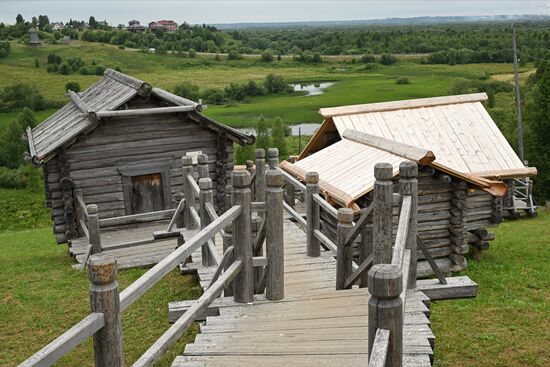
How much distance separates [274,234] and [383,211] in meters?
1.01

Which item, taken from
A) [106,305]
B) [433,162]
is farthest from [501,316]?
[106,305]

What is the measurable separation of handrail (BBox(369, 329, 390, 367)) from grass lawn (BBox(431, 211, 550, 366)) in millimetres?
6793

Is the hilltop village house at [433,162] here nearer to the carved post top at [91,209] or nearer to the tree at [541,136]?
the carved post top at [91,209]

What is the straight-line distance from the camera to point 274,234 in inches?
220

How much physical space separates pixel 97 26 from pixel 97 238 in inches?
7152

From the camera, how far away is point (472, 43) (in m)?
129

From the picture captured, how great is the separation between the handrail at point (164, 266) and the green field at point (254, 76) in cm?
5534

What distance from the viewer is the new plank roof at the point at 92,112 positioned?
1451cm

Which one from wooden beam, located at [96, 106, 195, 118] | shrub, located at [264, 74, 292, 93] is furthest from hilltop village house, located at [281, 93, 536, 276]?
shrub, located at [264, 74, 292, 93]

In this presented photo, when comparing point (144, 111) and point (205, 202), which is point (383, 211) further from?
point (144, 111)

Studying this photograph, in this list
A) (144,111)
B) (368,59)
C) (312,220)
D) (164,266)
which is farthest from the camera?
(368,59)

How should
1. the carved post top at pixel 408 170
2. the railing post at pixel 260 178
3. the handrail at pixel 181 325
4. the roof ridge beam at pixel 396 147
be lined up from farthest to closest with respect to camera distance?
the roof ridge beam at pixel 396 147
the railing post at pixel 260 178
the carved post top at pixel 408 170
the handrail at pixel 181 325

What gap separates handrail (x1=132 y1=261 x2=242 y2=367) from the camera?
3820 mm

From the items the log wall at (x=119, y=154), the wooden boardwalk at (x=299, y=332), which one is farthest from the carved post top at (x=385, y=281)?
the log wall at (x=119, y=154)
